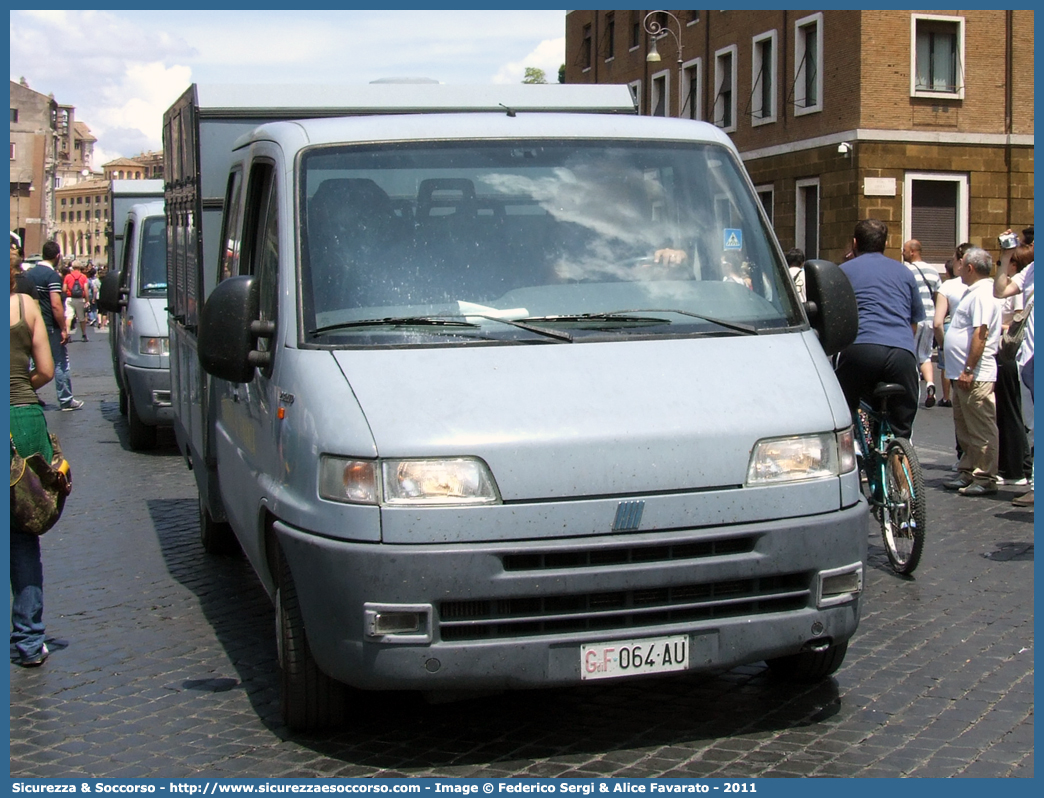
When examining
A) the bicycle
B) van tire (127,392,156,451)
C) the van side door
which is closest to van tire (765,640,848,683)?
the van side door

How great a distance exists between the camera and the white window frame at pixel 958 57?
115 feet

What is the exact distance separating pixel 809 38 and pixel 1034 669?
33.8 metres

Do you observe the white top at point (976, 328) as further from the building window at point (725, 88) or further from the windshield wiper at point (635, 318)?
the building window at point (725, 88)

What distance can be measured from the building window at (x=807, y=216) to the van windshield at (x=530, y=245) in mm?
32197

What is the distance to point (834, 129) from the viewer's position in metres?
36.0

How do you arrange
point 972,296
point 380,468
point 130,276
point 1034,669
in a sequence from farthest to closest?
1. point 130,276
2. point 972,296
3. point 1034,669
4. point 380,468

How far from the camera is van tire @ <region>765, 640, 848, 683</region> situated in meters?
5.64

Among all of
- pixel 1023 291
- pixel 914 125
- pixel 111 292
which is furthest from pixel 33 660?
pixel 914 125

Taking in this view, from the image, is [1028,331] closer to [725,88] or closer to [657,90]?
[725,88]

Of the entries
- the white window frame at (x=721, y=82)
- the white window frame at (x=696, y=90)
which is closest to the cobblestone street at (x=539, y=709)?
the white window frame at (x=721, y=82)

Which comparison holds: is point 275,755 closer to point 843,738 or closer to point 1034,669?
point 843,738

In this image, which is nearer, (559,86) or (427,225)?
(427,225)

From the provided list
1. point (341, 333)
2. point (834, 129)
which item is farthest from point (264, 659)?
point (834, 129)

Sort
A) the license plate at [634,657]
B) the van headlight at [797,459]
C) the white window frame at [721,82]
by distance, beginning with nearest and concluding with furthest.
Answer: the license plate at [634,657]
the van headlight at [797,459]
the white window frame at [721,82]
